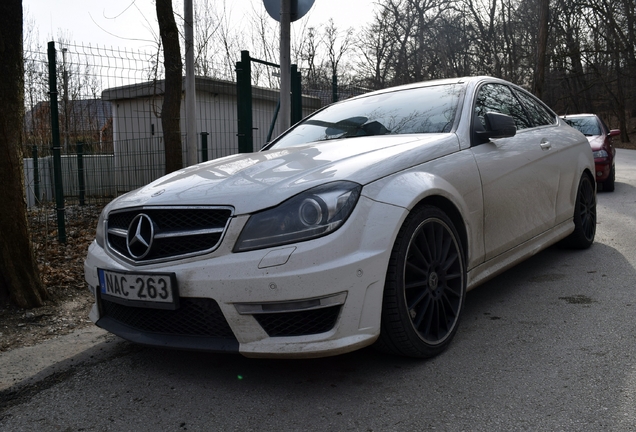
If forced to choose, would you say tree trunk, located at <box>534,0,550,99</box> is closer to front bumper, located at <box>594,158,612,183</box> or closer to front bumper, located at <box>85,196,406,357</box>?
front bumper, located at <box>594,158,612,183</box>

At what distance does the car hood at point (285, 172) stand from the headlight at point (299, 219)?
0.05m

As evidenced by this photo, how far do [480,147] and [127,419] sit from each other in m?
2.46

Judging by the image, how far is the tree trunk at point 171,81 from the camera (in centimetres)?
668

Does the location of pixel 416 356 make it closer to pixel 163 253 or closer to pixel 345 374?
pixel 345 374

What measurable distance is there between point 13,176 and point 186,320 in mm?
2044

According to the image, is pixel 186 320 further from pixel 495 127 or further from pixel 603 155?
pixel 603 155

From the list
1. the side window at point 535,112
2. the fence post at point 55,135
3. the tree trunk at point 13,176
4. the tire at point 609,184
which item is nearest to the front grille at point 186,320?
the tree trunk at point 13,176

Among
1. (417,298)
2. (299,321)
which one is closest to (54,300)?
(299,321)

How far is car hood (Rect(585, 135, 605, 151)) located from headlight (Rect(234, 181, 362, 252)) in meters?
8.60

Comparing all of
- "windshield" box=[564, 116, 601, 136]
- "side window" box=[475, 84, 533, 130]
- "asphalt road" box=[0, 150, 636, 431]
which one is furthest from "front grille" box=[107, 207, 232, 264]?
"windshield" box=[564, 116, 601, 136]

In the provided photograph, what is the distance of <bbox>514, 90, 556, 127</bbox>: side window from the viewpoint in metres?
4.71

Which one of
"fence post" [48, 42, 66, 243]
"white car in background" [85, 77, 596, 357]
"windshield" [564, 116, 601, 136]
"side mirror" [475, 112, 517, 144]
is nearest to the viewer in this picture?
"white car in background" [85, 77, 596, 357]


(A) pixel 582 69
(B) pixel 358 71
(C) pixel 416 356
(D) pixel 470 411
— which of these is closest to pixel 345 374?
(C) pixel 416 356

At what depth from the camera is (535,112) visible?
485 cm
